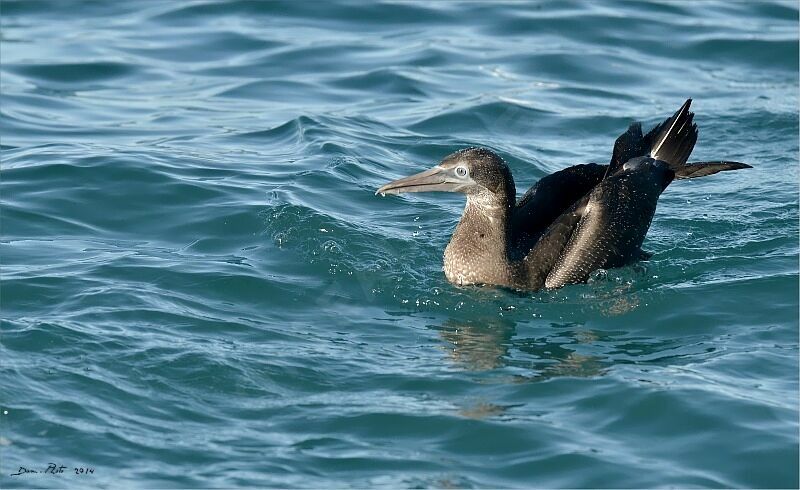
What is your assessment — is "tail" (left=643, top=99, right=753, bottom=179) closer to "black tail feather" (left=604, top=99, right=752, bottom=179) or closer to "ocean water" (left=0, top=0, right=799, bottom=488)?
"black tail feather" (left=604, top=99, right=752, bottom=179)

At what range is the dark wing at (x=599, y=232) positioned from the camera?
30.9 feet

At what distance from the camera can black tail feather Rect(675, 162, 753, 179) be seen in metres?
10.1

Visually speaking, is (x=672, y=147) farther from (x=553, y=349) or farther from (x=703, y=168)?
(x=553, y=349)

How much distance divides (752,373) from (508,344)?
155 centimetres

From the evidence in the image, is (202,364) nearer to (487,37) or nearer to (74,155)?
(74,155)

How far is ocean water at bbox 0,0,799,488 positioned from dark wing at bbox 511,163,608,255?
780 mm

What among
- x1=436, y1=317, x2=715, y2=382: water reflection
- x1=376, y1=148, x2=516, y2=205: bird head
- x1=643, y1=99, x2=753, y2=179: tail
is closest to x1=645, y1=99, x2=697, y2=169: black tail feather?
x1=643, y1=99, x2=753, y2=179: tail

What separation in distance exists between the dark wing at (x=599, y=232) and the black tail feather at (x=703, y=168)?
51 cm

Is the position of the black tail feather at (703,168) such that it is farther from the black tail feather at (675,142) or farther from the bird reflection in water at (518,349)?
the bird reflection in water at (518,349)

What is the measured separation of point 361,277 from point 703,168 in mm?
2803

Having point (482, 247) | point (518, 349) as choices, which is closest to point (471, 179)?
point (482, 247)
